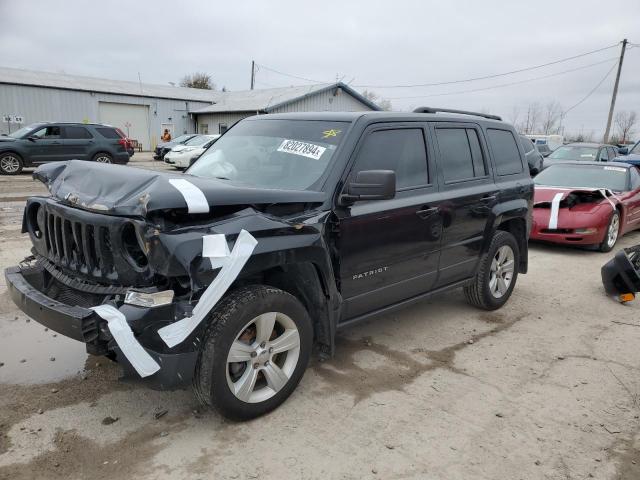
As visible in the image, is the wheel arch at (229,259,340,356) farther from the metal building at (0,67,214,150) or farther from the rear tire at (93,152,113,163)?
the metal building at (0,67,214,150)

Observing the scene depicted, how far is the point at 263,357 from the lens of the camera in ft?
10.2

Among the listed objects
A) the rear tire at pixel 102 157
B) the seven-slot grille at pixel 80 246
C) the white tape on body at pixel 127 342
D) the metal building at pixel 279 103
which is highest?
the metal building at pixel 279 103

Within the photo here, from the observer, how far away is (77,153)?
1712cm

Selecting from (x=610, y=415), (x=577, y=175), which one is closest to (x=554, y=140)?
(x=577, y=175)

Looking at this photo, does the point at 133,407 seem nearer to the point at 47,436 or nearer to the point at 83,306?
→ the point at 47,436

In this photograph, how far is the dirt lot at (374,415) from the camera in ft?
9.09

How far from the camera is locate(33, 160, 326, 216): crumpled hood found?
8.78 ft

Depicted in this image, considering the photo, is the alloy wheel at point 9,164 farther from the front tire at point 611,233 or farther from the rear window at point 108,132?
the front tire at point 611,233

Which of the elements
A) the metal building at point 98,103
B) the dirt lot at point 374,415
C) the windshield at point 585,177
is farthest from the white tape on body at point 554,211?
the metal building at point 98,103

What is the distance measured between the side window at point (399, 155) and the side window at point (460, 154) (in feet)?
0.93

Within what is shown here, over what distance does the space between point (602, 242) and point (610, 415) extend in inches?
224

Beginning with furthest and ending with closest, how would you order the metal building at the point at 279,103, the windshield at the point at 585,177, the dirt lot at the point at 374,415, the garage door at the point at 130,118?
the garage door at the point at 130,118, the metal building at the point at 279,103, the windshield at the point at 585,177, the dirt lot at the point at 374,415

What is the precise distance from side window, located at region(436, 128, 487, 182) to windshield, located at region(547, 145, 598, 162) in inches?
434

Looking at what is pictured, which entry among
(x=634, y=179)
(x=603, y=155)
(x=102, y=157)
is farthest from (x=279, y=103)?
(x=634, y=179)
